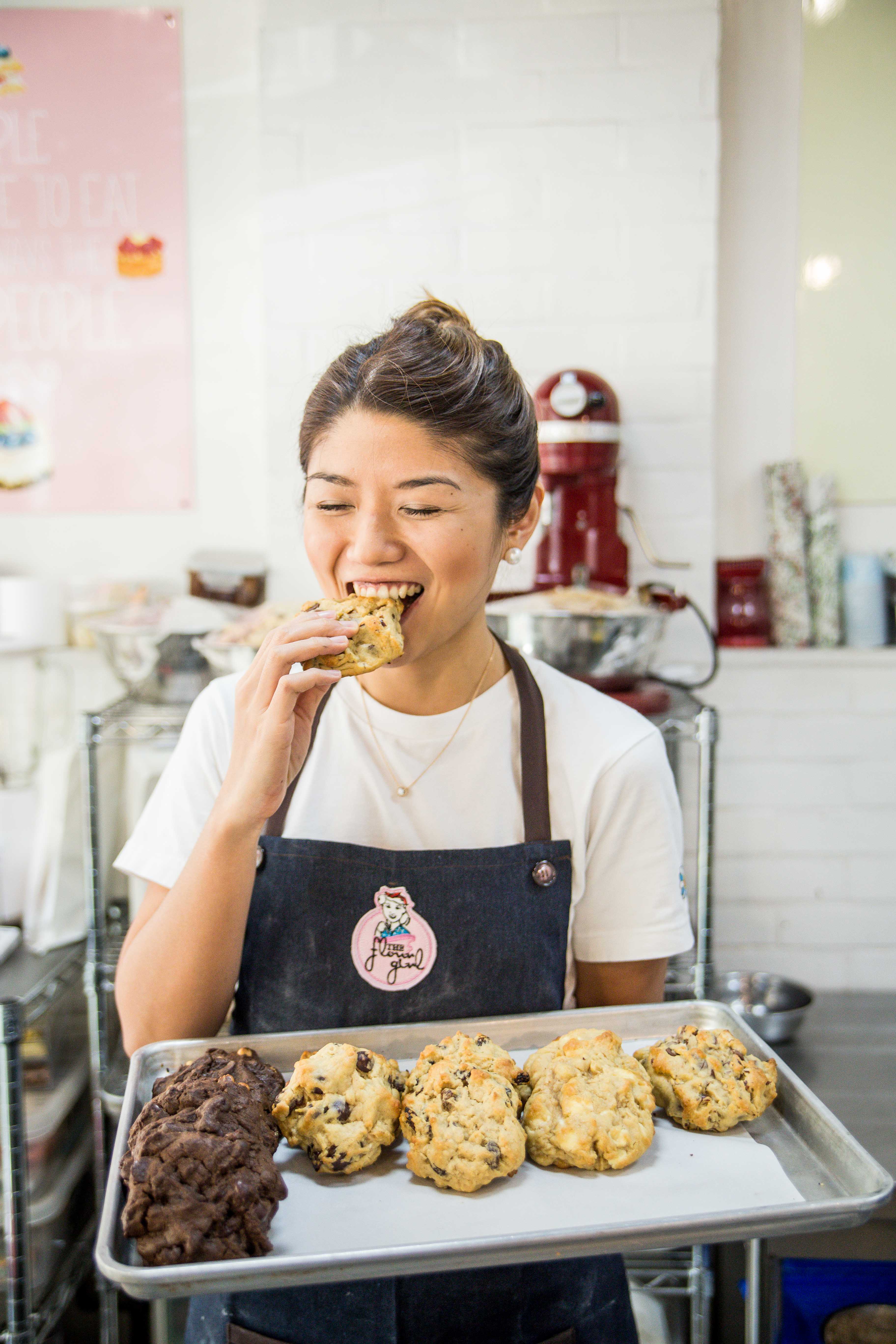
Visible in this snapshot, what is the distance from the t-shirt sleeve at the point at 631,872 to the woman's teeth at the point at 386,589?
40 cm

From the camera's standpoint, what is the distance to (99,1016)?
7.08ft

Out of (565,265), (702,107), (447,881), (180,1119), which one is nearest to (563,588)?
(565,265)

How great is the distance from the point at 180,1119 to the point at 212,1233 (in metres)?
0.13

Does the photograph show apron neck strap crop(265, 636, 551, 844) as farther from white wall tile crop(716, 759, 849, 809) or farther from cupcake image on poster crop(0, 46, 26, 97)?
cupcake image on poster crop(0, 46, 26, 97)

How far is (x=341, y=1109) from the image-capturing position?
97 cm

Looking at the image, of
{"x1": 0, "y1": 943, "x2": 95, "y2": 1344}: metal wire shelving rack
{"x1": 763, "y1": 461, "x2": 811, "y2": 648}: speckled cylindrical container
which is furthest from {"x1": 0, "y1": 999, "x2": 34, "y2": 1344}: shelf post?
{"x1": 763, "y1": 461, "x2": 811, "y2": 648}: speckled cylindrical container

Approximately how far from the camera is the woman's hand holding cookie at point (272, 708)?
115cm

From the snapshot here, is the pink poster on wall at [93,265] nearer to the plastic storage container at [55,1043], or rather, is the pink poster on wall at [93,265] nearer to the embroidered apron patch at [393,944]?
the plastic storage container at [55,1043]

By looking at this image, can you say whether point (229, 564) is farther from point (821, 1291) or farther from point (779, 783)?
point (821, 1291)

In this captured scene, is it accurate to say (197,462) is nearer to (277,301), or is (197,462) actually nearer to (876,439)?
(277,301)

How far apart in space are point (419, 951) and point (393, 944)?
1.4 inches

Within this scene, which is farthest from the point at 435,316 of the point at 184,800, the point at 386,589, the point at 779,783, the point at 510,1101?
the point at 779,783

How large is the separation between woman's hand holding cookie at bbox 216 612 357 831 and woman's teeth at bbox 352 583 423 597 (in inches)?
2.7

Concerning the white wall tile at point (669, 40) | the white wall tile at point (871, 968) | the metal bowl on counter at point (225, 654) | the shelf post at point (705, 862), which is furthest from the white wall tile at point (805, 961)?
the white wall tile at point (669, 40)
